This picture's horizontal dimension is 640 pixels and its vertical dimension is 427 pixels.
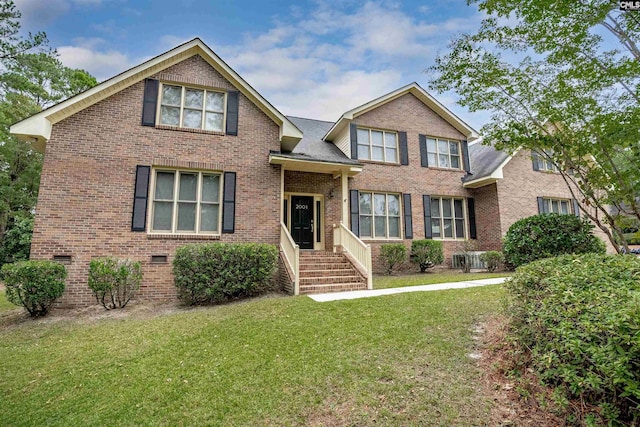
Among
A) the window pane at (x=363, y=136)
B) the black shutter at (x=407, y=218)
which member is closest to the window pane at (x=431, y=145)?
the black shutter at (x=407, y=218)

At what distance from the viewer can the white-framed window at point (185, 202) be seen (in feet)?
29.6

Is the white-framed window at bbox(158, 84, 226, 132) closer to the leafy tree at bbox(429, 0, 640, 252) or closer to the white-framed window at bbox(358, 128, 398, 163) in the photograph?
the white-framed window at bbox(358, 128, 398, 163)

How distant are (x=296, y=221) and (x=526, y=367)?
8933 mm

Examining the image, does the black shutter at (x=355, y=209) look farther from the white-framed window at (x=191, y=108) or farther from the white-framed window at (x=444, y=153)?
the white-framed window at (x=191, y=108)

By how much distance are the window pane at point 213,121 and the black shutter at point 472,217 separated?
10.8m

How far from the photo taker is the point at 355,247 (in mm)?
9633

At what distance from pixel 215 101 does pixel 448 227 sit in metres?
10.5

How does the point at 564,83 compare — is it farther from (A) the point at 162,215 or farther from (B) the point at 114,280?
(B) the point at 114,280

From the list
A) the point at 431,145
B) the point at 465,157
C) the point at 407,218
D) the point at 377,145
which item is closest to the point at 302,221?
the point at 407,218

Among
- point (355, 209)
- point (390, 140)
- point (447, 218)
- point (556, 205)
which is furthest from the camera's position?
point (556, 205)

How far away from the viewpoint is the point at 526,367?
3.14 m

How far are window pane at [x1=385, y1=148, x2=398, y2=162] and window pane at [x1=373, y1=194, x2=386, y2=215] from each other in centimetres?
162

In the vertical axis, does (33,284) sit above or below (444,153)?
below

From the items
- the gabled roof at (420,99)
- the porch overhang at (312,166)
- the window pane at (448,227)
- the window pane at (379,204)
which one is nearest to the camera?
the porch overhang at (312,166)
